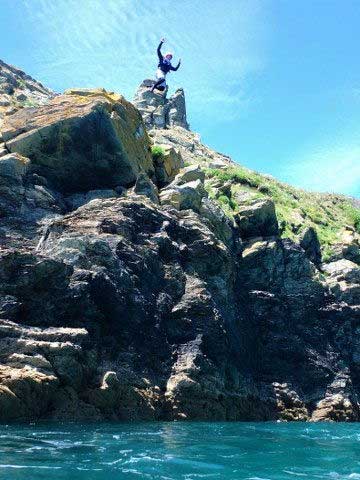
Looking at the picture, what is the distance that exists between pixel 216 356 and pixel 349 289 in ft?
52.0

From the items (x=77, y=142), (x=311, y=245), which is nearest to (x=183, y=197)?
(x=77, y=142)

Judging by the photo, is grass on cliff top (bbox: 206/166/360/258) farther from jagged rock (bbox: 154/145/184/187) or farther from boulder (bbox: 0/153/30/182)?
boulder (bbox: 0/153/30/182)

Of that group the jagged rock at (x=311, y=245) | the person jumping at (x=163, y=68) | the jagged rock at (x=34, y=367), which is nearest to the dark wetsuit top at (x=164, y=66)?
the person jumping at (x=163, y=68)

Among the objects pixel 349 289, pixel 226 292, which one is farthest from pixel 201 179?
pixel 349 289

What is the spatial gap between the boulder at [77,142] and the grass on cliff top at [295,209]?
10492 mm

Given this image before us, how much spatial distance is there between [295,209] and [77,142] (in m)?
30.8

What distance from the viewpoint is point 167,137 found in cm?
7638

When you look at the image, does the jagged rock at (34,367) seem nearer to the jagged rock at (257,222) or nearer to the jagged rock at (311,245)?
the jagged rock at (257,222)

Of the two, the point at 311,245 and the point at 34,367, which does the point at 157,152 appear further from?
the point at 34,367

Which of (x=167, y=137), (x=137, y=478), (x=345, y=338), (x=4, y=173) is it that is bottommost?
(x=137, y=478)

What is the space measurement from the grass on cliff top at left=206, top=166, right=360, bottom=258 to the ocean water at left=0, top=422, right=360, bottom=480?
77.1ft

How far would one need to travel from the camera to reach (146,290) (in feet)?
94.6

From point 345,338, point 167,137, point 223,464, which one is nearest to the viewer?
point 223,464

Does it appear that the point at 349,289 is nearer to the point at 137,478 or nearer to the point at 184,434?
the point at 184,434
